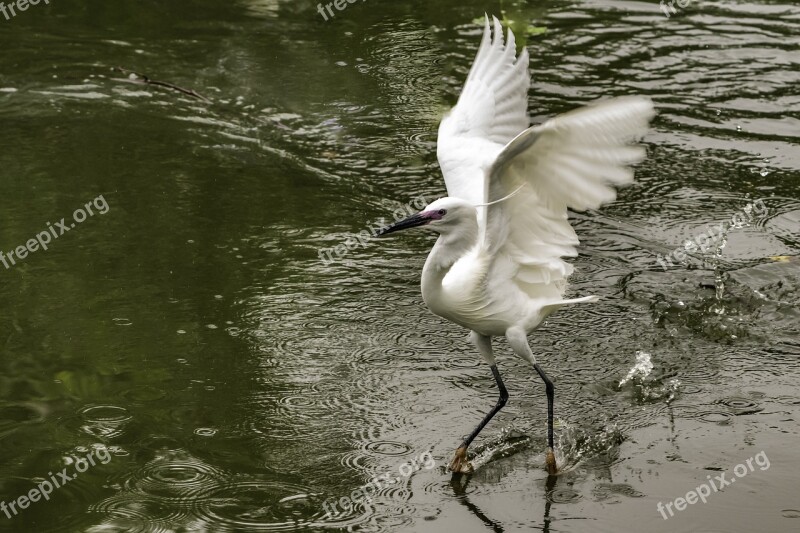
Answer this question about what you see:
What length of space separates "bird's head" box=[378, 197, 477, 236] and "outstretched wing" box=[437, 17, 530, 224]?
29.7 inches

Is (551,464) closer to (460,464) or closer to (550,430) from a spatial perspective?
(550,430)

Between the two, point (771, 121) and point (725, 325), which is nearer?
point (725, 325)

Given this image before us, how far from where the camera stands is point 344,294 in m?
6.32

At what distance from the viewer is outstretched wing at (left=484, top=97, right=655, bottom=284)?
4.11 m

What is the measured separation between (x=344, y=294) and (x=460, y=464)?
1.81 metres

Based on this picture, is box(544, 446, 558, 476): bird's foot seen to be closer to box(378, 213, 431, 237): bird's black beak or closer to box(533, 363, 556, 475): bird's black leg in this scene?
box(533, 363, 556, 475): bird's black leg

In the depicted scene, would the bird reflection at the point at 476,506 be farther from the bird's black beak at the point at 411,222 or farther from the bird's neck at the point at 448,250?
the bird's black beak at the point at 411,222

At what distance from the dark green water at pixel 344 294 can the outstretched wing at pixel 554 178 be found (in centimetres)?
86

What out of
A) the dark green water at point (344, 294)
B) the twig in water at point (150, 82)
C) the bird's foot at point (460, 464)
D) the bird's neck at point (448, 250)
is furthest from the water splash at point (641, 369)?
the twig in water at point (150, 82)

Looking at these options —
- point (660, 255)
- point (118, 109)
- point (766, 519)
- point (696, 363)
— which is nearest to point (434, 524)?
point (766, 519)

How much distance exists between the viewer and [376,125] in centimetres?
843

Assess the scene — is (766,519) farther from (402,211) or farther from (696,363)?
(402,211)

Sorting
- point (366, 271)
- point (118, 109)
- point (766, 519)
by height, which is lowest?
point (766, 519)

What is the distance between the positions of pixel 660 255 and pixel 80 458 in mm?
3723
